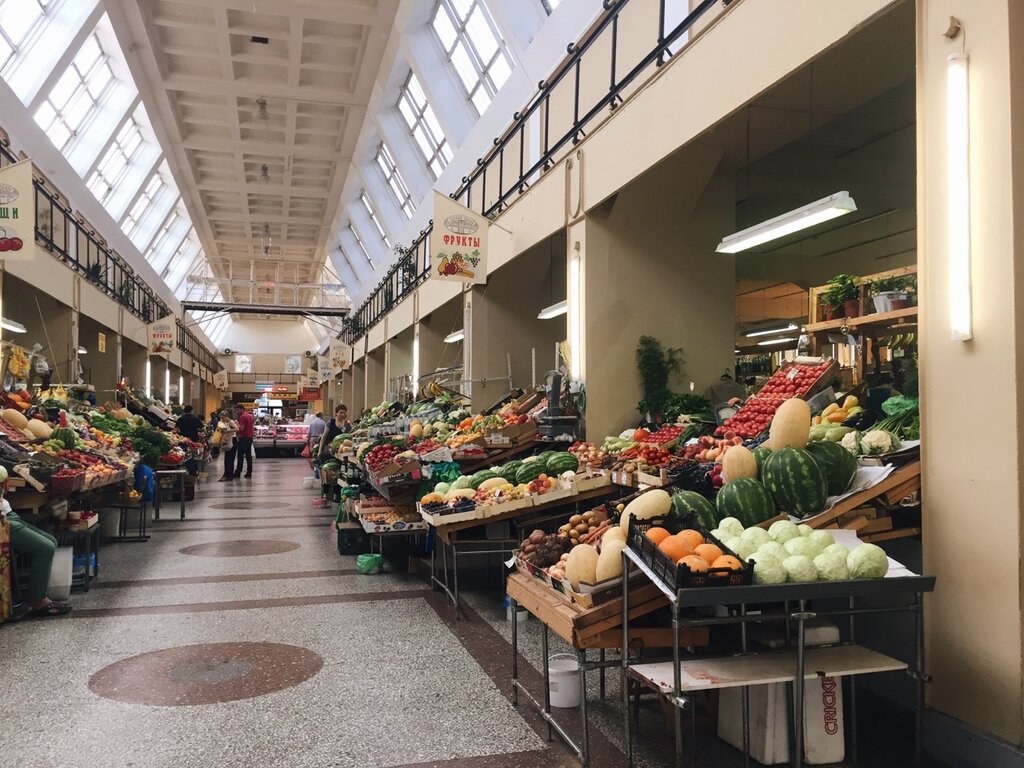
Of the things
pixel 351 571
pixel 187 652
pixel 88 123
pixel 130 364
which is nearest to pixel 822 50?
pixel 187 652

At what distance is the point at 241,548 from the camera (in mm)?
8641

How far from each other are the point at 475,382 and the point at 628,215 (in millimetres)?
4529

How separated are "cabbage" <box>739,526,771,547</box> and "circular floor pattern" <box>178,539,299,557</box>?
6.24 metres

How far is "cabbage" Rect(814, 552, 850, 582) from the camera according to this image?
2.87 meters

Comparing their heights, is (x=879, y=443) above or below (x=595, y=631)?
above

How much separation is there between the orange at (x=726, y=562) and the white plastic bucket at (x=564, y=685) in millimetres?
1250

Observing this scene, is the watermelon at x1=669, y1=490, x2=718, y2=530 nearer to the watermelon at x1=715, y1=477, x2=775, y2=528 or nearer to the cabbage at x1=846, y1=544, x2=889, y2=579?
the watermelon at x1=715, y1=477, x2=775, y2=528

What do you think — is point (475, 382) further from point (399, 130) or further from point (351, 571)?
point (399, 130)

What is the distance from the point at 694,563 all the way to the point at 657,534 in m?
0.52

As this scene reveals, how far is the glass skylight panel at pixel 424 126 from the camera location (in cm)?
1650

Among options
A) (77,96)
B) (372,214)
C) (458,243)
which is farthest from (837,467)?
(372,214)

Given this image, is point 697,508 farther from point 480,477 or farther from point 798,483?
point 480,477

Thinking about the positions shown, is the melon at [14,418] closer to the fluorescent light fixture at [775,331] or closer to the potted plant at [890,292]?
the potted plant at [890,292]

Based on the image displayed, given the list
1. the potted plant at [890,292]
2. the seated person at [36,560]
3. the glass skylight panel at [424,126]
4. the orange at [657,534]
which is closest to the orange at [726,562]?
the orange at [657,534]
